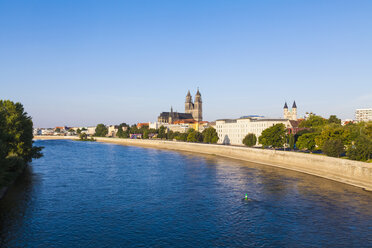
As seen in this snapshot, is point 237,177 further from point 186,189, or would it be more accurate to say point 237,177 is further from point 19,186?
point 19,186

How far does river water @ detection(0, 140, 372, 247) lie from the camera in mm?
25703

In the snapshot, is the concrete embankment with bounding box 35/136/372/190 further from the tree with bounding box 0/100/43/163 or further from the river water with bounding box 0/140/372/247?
the tree with bounding box 0/100/43/163

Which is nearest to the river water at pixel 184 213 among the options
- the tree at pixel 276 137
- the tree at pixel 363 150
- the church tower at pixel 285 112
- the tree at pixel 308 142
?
the tree at pixel 363 150

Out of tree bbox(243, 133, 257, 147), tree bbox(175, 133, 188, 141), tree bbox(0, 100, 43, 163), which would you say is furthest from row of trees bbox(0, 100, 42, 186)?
tree bbox(175, 133, 188, 141)

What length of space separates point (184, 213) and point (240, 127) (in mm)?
112011

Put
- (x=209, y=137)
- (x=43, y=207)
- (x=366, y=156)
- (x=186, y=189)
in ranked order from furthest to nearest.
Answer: (x=209, y=137), (x=366, y=156), (x=186, y=189), (x=43, y=207)

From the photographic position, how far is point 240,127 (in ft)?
464

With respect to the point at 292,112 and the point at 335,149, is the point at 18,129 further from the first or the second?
the point at 292,112

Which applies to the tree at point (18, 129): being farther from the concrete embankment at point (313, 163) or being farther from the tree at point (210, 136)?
the tree at point (210, 136)

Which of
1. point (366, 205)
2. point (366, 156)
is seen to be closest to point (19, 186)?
point (366, 205)

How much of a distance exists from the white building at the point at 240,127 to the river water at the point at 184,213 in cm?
7959

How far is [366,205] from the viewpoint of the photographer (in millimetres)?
35500

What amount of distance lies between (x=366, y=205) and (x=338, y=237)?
12.4m

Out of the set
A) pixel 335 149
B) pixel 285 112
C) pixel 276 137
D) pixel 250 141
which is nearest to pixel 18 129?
pixel 335 149
